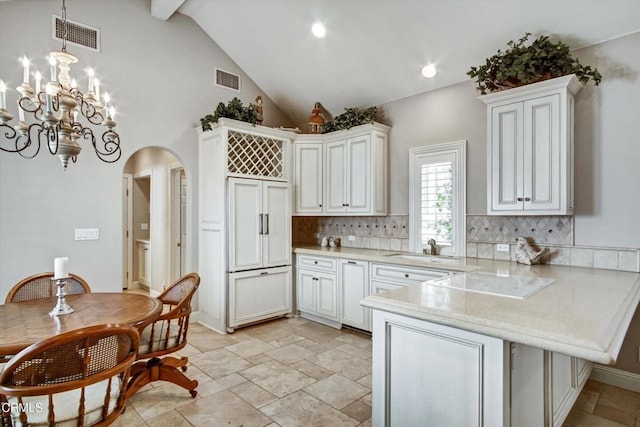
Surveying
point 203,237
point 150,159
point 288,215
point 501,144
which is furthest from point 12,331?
point 150,159

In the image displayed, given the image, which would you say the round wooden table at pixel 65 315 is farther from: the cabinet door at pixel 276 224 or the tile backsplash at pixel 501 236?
Answer: the tile backsplash at pixel 501 236

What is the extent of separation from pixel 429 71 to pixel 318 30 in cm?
131

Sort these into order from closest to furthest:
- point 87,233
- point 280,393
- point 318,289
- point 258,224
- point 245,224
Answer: point 280,393 < point 87,233 < point 245,224 < point 258,224 < point 318,289

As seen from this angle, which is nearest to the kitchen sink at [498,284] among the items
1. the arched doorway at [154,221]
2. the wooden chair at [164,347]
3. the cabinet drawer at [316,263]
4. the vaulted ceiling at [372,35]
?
the wooden chair at [164,347]

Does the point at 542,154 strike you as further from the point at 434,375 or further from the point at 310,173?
the point at 310,173

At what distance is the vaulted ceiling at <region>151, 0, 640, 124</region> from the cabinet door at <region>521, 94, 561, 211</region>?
2.29ft

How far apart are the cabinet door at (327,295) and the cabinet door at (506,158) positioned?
198cm

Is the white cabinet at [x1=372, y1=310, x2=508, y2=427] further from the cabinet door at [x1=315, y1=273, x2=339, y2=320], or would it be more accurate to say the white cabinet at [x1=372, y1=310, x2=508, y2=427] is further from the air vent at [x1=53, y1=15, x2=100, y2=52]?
the air vent at [x1=53, y1=15, x2=100, y2=52]

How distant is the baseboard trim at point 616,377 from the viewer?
2.73 m

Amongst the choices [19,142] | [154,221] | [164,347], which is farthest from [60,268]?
[154,221]

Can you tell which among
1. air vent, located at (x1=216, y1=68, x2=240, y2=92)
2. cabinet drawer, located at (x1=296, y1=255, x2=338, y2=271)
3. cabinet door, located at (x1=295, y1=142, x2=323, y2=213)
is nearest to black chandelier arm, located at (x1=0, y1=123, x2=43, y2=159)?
air vent, located at (x1=216, y1=68, x2=240, y2=92)

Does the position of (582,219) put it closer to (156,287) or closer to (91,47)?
(91,47)

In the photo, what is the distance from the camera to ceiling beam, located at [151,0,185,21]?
12.8 feet

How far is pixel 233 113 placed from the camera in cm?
403
